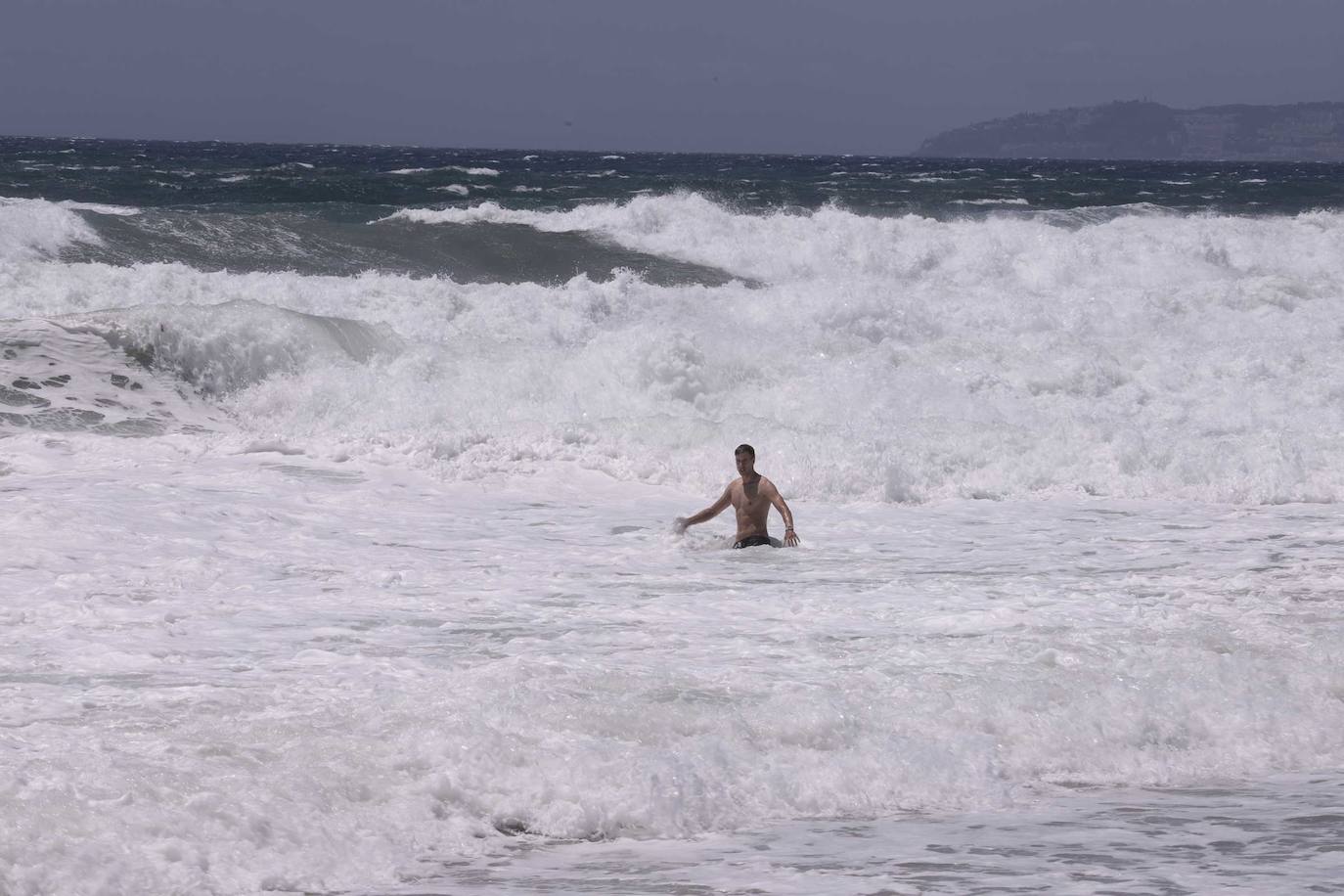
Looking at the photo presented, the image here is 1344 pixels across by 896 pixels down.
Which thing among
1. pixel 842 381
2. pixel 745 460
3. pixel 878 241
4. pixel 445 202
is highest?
pixel 445 202

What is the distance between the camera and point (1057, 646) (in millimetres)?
7711

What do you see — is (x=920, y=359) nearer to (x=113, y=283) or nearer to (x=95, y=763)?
(x=113, y=283)

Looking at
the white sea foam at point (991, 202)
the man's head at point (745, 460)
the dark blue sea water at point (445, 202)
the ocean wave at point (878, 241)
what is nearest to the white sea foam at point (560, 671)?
the man's head at point (745, 460)

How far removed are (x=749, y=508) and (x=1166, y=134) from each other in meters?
179

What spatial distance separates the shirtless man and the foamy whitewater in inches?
11.0

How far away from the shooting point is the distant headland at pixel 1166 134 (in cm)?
15262

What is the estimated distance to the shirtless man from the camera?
10.2 meters

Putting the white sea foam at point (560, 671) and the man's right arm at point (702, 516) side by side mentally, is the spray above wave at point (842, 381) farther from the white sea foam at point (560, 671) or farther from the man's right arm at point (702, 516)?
the man's right arm at point (702, 516)

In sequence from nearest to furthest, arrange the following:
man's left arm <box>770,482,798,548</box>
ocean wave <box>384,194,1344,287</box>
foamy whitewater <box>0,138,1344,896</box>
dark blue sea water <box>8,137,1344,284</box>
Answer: foamy whitewater <box>0,138,1344,896</box>, man's left arm <box>770,482,798,548</box>, dark blue sea water <box>8,137,1344,284</box>, ocean wave <box>384,194,1344,287</box>

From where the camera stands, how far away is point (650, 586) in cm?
902

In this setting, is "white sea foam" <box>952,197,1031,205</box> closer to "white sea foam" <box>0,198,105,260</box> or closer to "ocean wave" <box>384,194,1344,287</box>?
"ocean wave" <box>384,194,1344,287</box>

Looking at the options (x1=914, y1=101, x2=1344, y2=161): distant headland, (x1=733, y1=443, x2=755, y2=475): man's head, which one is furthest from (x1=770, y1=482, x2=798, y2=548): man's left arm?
(x1=914, y1=101, x2=1344, y2=161): distant headland

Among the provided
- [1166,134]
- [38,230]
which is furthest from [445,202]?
[1166,134]

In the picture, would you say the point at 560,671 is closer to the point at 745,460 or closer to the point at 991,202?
the point at 745,460
